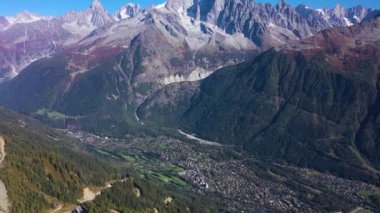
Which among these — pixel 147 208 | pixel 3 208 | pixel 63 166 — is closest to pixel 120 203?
pixel 147 208

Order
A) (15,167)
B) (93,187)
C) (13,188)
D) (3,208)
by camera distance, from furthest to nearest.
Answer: (93,187), (15,167), (13,188), (3,208)

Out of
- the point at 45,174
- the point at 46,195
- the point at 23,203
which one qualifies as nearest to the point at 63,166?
the point at 45,174

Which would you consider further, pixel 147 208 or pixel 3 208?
pixel 147 208

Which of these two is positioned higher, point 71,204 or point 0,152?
point 0,152

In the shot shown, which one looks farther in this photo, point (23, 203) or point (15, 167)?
point (15, 167)

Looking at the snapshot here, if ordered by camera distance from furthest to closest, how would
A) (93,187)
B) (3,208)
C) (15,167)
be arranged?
(93,187) < (15,167) < (3,208)

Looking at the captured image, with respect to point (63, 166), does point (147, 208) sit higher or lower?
lower

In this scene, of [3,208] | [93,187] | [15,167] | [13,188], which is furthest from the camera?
[93,187]

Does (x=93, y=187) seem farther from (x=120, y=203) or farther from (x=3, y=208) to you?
(x=3, y=208)

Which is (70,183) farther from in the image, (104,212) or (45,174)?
(104,212)
